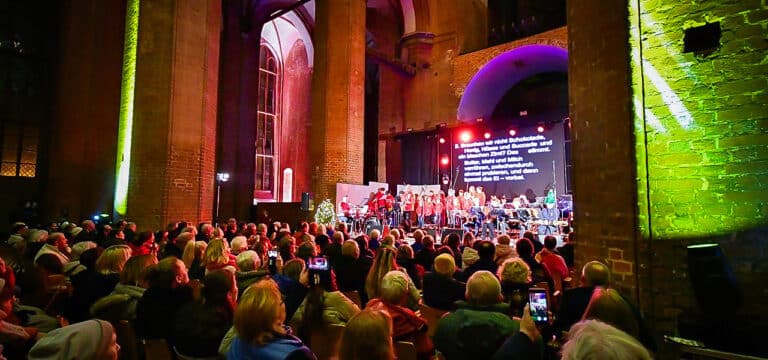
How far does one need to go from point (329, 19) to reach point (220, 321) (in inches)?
550

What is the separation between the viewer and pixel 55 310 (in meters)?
3.45

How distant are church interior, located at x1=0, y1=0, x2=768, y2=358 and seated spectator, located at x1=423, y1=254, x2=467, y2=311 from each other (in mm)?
1829

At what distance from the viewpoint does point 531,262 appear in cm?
452

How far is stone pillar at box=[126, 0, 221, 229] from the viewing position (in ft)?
33.4

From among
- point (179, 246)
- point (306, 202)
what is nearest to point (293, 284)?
point (179, 246)

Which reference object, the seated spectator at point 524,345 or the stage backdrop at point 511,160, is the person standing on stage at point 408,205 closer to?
the stage backdrop at point 511,160

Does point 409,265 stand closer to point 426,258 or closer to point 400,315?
point 426,258

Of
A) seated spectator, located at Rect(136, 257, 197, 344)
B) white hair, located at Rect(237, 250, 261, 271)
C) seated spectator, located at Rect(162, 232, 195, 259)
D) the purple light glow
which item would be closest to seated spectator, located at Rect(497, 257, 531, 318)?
white hair, located at Rect(237, 250, 261, 271)

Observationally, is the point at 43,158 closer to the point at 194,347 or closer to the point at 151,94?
the point at 151,94

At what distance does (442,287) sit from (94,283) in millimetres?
2659

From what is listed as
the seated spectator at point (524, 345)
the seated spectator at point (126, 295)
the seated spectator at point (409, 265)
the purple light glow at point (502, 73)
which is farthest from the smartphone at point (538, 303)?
the purple light glow at point (502, 73)

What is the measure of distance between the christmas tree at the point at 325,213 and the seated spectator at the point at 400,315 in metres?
11.1

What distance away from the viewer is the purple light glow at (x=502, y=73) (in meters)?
15.9

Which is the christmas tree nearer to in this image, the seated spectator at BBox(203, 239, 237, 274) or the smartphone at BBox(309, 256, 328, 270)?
the seated spectator at BBox(203, 239, 237, 274)
